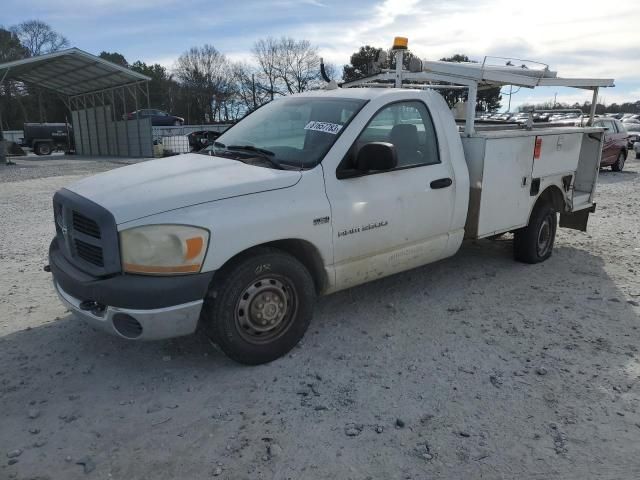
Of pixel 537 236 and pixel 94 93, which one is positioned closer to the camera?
pixel 537 236

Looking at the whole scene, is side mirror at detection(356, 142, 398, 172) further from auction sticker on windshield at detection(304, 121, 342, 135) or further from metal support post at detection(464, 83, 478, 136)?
metal support post at detection(464, 83, 478, 136)

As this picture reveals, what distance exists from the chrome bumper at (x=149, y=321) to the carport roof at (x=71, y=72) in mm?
21673

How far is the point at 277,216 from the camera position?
11.2 ft

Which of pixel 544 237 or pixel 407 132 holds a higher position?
pixel 407 132

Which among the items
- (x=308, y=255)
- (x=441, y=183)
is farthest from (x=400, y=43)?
(x=308, y=255)

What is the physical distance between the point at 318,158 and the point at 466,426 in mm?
2064

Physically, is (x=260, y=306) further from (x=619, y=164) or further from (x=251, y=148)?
(x=619, y=164)

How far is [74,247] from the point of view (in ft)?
11.4

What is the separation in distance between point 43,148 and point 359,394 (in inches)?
1253

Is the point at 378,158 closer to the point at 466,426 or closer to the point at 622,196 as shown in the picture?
the point at 466,426

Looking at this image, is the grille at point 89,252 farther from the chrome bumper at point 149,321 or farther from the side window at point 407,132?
the side window at point 407,132

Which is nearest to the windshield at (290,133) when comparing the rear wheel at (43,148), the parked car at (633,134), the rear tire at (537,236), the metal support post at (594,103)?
the rear tire at (537,236)

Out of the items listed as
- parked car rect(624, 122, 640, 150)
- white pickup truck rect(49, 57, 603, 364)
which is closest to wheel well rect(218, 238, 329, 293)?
white pickup truck rect(49, 57, 603, 364)

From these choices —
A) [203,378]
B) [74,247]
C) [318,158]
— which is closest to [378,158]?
[318,158]
